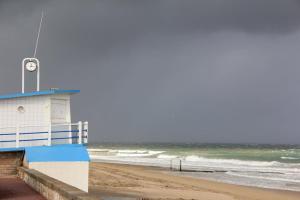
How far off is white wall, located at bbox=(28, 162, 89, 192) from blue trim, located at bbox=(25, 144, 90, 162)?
0.43 feet

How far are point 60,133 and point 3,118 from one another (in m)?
2.01

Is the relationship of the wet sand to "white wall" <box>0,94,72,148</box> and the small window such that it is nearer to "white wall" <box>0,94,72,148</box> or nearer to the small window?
"white wall" <box>0,94,72,148</box>

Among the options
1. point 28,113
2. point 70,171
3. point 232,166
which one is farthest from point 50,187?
point 232,166

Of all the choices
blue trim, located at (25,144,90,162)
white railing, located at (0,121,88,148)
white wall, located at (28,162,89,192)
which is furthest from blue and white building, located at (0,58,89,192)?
white wall, located at (28,162,89,192)

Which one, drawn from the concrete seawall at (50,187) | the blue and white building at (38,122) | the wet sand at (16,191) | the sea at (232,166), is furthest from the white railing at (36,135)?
the sea at (232,166)

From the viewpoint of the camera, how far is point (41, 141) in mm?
16266

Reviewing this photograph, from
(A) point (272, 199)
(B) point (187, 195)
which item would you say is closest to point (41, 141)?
(B) point (187, 195)

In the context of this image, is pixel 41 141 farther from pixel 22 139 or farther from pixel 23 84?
pixel 23 84

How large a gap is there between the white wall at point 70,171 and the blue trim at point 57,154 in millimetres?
132

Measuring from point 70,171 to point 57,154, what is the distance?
0.71 m

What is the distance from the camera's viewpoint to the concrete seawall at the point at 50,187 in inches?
355

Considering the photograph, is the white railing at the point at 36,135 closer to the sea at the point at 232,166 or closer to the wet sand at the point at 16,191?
the wet sand at the point at 16,191

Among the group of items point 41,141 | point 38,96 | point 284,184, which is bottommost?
point 284,184

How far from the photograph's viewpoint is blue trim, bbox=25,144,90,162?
1461 cm
